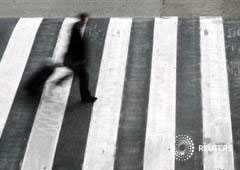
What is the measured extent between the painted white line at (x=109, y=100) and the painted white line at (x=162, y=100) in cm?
62

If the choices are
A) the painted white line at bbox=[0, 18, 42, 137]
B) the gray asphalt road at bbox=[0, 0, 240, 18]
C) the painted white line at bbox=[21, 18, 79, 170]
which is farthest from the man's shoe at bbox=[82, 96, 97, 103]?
the gray asphalt road at bbox=[0, 0, 240, 18]

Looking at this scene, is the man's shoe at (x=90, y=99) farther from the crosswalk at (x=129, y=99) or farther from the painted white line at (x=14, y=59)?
the painted white line at (x=14, y=59)

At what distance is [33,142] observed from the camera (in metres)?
8.26

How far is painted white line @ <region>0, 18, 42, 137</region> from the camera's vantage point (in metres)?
9.13

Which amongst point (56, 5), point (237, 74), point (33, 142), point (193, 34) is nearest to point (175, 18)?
point (193, 34)

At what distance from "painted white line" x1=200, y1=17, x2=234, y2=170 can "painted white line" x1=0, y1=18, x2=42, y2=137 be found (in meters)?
3.83

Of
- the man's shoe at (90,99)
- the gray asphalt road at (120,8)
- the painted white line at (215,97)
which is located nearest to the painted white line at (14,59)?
the gray asphalt road at (120,8)

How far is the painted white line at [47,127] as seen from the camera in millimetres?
7941

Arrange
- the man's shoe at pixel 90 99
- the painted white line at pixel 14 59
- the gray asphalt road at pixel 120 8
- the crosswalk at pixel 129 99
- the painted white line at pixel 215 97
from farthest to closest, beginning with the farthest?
the gray asphalt road at pixel 120 8 < the painted white line at pixel 14 59 < the man's shoe at pixel 90 99 < the crosswalk at pixel 129 99 < the painted white line at pixel 215 97

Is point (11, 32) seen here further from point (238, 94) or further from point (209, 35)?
point (238, 94)

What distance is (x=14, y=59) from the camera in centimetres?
1004

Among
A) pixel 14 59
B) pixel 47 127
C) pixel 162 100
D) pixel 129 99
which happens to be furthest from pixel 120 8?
pixel 47 127

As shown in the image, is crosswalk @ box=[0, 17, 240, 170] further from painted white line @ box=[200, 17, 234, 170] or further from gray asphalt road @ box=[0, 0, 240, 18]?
gray asphalt road @ box=[0, 0, 240, 18]

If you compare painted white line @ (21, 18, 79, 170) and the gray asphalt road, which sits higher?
the gray asphalt road
